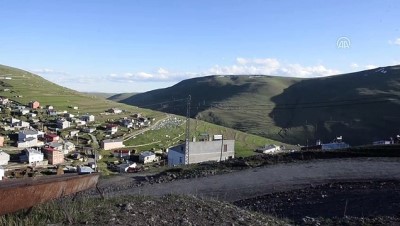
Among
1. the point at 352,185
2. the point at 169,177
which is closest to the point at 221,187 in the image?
the point at 169,177

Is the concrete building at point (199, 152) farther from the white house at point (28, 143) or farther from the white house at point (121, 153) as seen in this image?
the white house at point (28, 143)

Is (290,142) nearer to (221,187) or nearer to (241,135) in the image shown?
(241,135)

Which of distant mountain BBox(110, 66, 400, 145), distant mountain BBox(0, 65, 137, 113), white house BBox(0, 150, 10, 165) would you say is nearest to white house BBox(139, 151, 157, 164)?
white house BBox(0, 150, 10, 165)

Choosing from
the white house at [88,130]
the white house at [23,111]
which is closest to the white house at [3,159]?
the white house at [88,130]

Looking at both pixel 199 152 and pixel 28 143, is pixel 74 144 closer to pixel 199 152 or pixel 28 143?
pixel 28 143

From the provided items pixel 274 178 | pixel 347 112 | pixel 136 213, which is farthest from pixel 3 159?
pixel 347 112

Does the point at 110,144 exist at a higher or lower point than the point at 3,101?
lower
